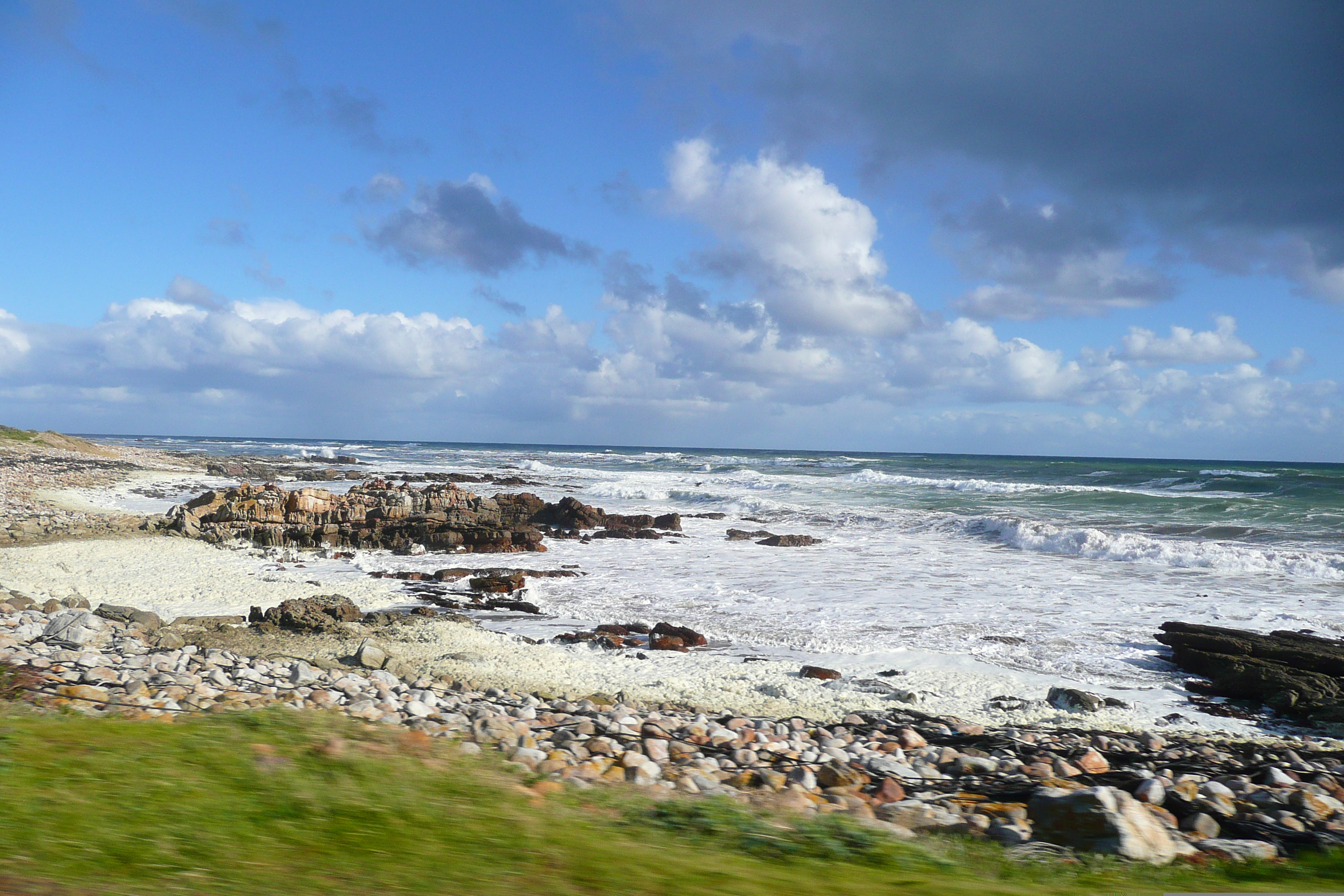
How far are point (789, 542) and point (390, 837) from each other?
673 inches

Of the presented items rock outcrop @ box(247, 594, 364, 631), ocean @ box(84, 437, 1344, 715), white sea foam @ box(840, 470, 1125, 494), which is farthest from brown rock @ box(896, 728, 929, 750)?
white sea foam @ box(840, 470, 1125, 494)

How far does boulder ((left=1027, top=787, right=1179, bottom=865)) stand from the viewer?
4.03 m

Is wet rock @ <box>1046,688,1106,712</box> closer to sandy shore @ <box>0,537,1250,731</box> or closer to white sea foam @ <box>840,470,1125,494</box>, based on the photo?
sandy shore @ <box>0,537,1250,731</box>

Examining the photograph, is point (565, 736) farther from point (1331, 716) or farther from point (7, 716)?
point (1331, 716)

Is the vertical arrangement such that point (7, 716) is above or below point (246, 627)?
above

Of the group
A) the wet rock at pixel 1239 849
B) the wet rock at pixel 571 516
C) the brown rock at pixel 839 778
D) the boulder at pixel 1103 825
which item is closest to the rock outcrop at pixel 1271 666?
the wet rock at pixel 1239 849

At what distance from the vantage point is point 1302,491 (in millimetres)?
37438

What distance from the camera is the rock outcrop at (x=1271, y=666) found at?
25.4ft

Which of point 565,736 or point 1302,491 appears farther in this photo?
point 1302,491

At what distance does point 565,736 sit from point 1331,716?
24.3 feet

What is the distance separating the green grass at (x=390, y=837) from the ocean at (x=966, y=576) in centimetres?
536

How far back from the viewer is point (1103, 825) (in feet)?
13.7

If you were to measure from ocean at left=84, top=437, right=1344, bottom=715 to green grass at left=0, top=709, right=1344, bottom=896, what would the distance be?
5363 millimetres

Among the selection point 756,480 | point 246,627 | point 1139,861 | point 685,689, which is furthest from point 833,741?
point 756,480
